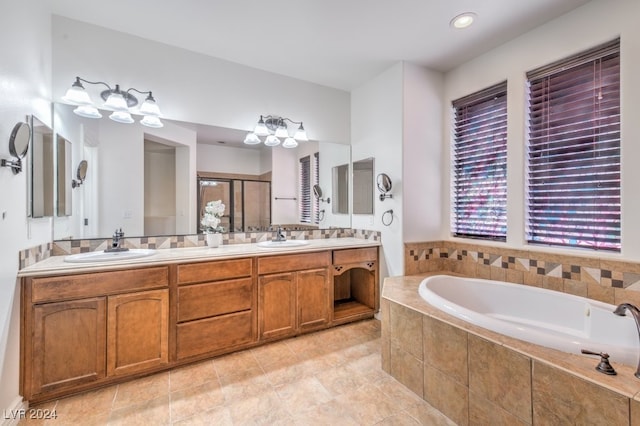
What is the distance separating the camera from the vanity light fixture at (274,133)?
2961 millimetres

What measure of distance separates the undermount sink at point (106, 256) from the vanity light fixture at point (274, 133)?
4.80 ft

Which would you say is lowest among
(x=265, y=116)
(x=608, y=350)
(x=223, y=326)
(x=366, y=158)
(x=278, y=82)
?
(x=223, y=326)

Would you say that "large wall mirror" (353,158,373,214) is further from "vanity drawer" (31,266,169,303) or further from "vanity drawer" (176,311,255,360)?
"vanity drawer" (31,266,169,303)

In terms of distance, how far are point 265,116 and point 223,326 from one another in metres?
2.10

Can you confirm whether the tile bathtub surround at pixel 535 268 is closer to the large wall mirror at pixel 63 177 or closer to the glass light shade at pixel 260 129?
the glass light shade at pixel 260 129

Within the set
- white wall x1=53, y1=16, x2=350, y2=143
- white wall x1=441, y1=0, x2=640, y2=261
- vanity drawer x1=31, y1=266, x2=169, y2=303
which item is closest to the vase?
vanity drawer x1=31, y1=266, x2=169, y2=303

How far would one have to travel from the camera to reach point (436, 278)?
96.0 inches

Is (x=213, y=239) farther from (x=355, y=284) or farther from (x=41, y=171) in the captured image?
(x=355, y=284)

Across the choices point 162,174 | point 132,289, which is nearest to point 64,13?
point 162,174

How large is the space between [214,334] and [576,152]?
309cm

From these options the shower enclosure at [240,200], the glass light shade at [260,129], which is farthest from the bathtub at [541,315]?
the glass light shade at [260,129]

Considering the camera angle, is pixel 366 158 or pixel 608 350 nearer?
pixel 608 350

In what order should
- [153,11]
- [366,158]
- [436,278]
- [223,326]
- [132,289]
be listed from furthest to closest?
1. [366,158]
2. [436,278]
3. [223,326]
4. [153,11]
5. [132,289]

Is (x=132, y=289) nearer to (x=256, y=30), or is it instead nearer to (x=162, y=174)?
(x=162, y=174)
